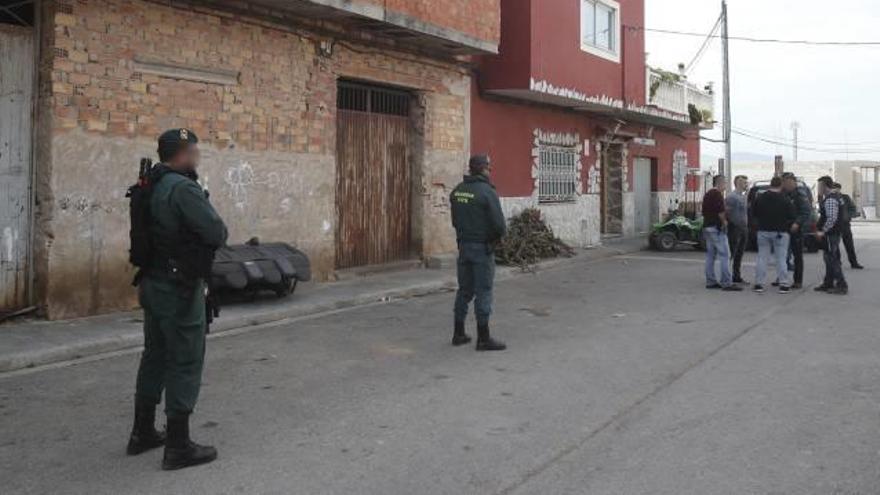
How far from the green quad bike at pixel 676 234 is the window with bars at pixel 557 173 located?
2.32 metres

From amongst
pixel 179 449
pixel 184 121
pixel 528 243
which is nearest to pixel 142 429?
pixel 179 449

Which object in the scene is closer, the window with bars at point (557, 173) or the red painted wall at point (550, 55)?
the red painted wall at point (550, 55)

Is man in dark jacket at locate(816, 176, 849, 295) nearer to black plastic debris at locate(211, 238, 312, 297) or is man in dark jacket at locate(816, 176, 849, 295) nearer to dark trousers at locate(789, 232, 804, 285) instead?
dark trousers at locate(789, 232, 804, 285)

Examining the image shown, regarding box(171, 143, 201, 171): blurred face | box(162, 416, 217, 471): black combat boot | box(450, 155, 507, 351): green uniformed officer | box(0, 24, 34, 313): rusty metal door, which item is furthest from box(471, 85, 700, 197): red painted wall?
box(162, 416, 217, 471): black combat boot

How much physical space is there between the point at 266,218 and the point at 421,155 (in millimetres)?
3773

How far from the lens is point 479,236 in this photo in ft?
24.7

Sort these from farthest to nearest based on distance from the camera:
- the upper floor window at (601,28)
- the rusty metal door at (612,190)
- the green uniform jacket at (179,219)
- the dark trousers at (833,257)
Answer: the rusty metal door at (612,190) < the upper floor window at (601,28) < the dark trousers at (833,257) < the green uniform jacket at (179,219)

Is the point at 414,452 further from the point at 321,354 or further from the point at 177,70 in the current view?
the point at 177,70

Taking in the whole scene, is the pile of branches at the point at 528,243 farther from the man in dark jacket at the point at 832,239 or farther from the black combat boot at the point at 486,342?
the black combat boot at the point at 486,342

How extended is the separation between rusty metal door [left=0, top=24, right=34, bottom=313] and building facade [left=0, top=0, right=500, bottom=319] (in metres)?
0.01

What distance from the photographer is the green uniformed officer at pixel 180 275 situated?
14.2 feet

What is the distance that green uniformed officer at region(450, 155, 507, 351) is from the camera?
7508 millimetres

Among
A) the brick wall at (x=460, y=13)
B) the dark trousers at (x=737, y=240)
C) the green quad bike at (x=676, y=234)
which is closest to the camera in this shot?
the brick wall at (x=460, y=13)

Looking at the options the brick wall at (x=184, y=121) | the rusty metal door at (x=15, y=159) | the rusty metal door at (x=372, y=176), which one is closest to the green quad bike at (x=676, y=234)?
the rusty metal door at (x=372, y=176)
